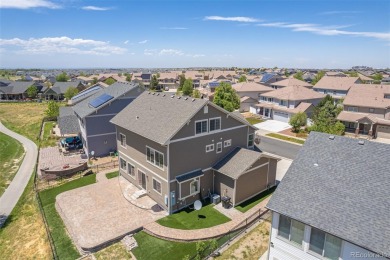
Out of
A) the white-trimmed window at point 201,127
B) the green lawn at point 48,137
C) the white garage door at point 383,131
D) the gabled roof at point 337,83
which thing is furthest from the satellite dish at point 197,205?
the gabled roof at point 337,83

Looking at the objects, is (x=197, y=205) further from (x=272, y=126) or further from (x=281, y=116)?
(x=281, y=116)

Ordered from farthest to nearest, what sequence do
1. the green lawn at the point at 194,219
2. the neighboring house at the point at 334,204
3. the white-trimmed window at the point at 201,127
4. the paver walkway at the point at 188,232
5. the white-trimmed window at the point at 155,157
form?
the white-trimmed window at the point at 201,127, the white-trimmed window at the point at 155,157, the green lawn at the point at 194,219, the paver walkway at the point at 188,232, the neighboring house at the point at 334,204

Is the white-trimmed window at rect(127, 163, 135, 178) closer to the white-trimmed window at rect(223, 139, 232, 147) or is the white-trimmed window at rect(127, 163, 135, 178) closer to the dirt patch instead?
the white-trimmed window at rect(223, 139, 232, 147)

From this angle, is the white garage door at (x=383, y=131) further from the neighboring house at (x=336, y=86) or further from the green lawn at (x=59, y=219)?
the green lawn at (x=59, y=219)

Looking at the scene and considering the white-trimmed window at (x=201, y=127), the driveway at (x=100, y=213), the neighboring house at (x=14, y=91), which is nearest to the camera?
the driveway at (x=100, y=213)

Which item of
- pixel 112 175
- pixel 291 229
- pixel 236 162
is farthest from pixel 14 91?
pixel 291 229
